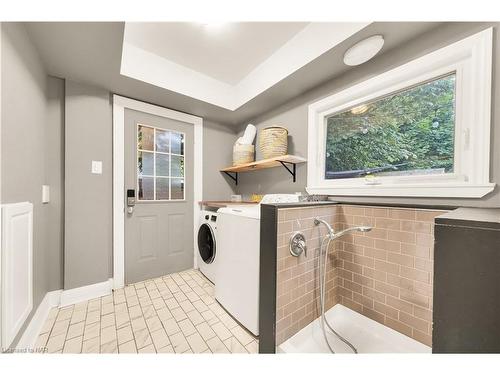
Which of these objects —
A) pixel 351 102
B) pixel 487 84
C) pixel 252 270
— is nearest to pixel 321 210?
pixel 252 270

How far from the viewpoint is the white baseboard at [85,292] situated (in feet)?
5.40

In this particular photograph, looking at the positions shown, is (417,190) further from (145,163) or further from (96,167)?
(96,167)

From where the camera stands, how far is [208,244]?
2111 millimetres

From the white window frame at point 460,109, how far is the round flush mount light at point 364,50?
0.56 ft

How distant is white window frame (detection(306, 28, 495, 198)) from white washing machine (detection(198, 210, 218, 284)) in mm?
1415

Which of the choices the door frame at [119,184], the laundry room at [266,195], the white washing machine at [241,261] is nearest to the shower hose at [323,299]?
the laundry room at [266,195]

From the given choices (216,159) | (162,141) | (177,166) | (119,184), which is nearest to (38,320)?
(119,184)

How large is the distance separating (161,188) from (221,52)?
1.61m

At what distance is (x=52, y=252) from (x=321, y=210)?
232 cm

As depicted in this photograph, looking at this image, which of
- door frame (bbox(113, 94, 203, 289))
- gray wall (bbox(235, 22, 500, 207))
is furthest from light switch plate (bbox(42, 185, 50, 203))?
gray wall (bbox(235, 22, 500, 207))

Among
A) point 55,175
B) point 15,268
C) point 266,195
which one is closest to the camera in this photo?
point 15,268

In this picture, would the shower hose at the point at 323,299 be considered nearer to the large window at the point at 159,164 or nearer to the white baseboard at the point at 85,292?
the large window at the point at 159,164
